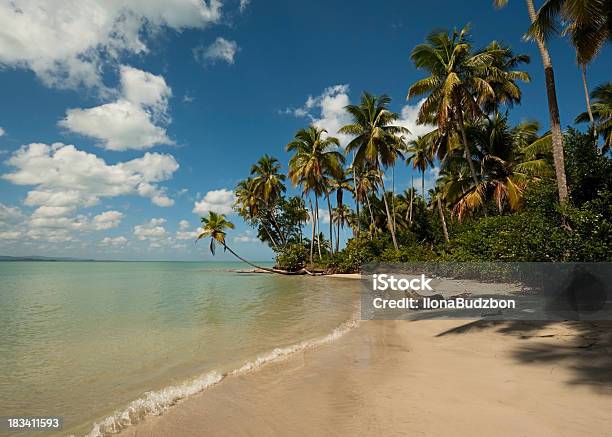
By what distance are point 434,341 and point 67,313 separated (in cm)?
1523

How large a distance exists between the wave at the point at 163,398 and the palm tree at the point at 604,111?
80.3 ft

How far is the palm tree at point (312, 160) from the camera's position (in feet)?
105

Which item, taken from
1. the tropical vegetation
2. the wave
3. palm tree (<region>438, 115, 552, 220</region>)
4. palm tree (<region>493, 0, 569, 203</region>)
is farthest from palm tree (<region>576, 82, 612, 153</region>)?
the wave

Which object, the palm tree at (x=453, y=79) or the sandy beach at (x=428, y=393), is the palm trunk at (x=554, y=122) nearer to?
the sandy beach at (x=428, y=393)

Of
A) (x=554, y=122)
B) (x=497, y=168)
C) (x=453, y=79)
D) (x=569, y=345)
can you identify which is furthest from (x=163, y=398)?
(x=497, y=168)

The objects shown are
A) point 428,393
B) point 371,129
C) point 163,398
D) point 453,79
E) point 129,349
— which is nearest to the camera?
point 428,393

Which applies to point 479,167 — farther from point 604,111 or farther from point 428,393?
point 428,393

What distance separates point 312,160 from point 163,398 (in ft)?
92.3

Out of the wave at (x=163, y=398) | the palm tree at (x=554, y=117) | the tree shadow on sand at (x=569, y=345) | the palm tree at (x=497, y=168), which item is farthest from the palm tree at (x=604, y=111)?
the wave at (x=163, y=398)

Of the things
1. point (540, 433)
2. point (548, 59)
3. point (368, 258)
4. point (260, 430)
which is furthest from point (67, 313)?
point (368, 258)

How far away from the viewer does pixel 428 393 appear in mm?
4730

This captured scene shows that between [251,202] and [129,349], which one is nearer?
[129,349]

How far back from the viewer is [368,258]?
1289 inches

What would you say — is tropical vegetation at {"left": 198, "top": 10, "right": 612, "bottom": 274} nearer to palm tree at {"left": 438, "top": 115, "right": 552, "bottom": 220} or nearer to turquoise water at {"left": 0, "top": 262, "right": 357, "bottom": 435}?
palm tree at {"left": 438, "top": 115, "right": 552, "bottom": 220}
